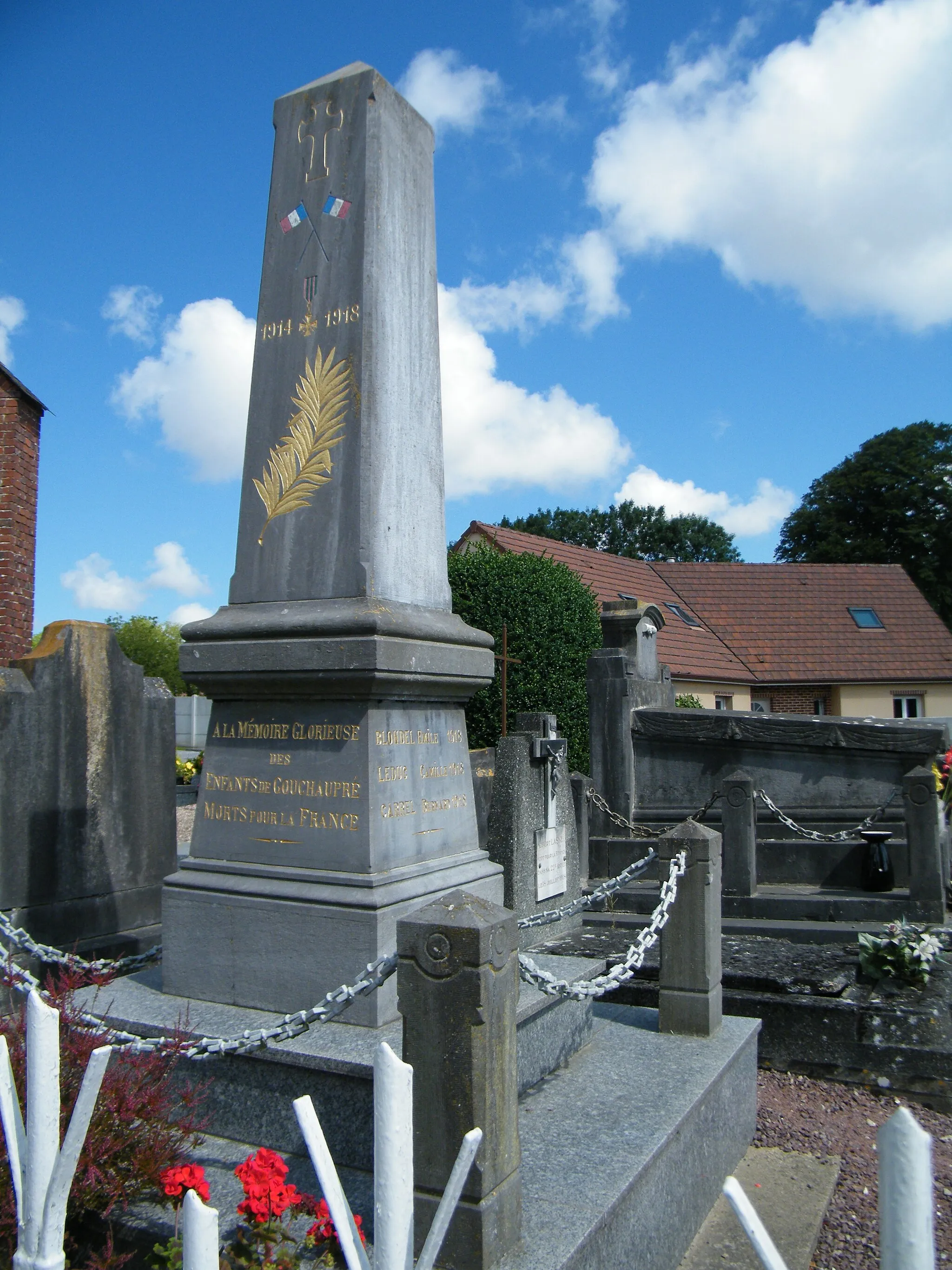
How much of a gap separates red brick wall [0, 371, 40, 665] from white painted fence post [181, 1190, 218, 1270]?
Result: 10.0m

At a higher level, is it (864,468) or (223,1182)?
(864,468)

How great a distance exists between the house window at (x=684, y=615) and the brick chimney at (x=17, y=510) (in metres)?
20.1

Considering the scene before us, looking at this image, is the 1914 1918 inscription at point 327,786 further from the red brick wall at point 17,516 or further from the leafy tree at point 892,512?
the leafy tree at point 892,512

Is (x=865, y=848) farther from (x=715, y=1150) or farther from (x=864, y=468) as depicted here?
(x=864, y=468)

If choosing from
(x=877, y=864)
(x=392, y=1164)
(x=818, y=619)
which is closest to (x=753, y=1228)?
(x=392, y=1164)

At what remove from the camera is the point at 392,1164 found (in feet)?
6.97

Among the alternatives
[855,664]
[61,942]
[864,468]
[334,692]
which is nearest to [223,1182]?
[334,692]

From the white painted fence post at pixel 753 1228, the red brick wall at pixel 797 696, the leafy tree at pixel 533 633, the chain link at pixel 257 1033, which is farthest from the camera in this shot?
the red brick wall at pixel 797 696

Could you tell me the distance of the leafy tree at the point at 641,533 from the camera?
6281 cm

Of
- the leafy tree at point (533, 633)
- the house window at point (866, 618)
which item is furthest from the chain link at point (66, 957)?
the house window at point (866, 618)

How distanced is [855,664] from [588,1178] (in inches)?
1095

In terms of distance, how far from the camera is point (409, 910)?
160 inches

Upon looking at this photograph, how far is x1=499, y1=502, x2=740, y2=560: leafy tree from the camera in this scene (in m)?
62.8

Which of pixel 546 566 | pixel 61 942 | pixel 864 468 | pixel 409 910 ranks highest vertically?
pixel 864 468
